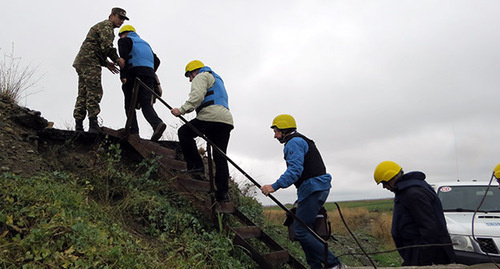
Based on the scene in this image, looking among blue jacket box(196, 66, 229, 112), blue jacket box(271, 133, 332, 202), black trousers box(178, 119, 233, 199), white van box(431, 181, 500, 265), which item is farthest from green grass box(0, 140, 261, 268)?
white van box(431, 181, 500, 265)

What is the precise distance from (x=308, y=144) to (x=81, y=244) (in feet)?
9.45

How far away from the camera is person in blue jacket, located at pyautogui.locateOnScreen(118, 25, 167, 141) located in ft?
20.6

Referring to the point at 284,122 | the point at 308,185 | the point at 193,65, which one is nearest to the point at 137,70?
the point at 193,65

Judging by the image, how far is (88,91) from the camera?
6531 mm

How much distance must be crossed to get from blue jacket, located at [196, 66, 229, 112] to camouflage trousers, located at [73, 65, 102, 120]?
6.31ft

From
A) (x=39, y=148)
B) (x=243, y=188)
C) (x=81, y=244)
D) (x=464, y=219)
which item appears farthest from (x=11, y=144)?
(x=464, y=219)

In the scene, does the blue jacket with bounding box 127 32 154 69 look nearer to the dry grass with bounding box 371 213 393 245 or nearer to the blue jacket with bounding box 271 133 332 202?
the blue jacket with bounding box 271 133 332 202

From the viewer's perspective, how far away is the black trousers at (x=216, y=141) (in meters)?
5.59

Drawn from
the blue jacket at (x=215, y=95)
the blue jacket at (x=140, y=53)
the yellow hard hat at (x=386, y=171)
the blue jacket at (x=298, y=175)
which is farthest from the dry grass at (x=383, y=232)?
the blue jacket at (x=140, y=53)

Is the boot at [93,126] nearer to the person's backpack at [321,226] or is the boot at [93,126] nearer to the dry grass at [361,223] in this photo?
the person's backpack at [321,226]

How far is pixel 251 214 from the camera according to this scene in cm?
775

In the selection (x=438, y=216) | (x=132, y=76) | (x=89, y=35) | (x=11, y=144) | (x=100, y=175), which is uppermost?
(x=89, y=35)

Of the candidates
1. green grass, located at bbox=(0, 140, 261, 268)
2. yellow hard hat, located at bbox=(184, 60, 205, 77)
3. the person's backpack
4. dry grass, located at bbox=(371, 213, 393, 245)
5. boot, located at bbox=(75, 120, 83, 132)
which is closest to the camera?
green grass, located at bbox=(0, 140, 261, 268)

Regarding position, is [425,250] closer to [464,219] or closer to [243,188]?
[464,219]
